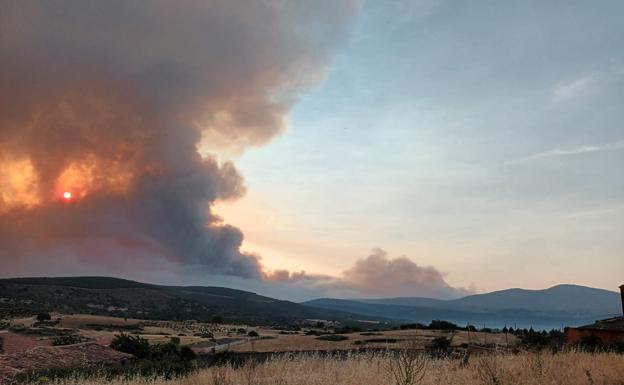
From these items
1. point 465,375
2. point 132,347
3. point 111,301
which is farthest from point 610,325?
point 111,301

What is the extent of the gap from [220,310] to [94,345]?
116 metres

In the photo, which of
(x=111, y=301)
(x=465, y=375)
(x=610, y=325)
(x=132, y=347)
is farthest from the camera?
(x=111, y=301)

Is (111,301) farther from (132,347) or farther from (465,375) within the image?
(465,375)

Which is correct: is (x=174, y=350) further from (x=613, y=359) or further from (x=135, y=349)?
(x=613, y=359)

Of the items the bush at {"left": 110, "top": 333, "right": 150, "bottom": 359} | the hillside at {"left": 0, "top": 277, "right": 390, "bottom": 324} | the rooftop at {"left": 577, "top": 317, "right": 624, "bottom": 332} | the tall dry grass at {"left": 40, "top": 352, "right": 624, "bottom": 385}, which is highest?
the hillside at {"left": 0, "top": 277, "right": 390, "bottom": 324}

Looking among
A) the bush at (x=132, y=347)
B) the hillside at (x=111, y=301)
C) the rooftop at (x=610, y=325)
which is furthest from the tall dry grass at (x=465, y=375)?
the hillside at (x=111, y=301)

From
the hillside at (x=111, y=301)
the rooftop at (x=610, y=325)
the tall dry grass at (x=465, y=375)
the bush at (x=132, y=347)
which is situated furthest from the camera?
the hillside at (x=111, y=301)

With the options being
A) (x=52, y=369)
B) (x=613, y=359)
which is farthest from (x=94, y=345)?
(x=613, y=359)

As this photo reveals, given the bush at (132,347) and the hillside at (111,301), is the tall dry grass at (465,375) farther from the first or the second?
the hillside at (111,301)

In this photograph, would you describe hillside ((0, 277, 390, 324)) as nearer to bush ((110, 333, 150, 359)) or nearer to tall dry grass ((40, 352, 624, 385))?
bush ((110, 333, 150, 359))

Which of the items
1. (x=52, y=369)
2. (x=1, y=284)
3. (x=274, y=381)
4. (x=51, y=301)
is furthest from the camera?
(x=1, y=284)

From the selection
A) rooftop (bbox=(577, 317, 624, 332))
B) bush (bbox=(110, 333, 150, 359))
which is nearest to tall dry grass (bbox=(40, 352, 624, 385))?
bush (bbox=(110, 333, 150, 359))

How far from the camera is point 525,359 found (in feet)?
46.0

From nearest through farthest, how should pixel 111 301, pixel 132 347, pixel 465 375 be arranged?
pixel 465 375 < pixel 132 347 < pixel 111 301
